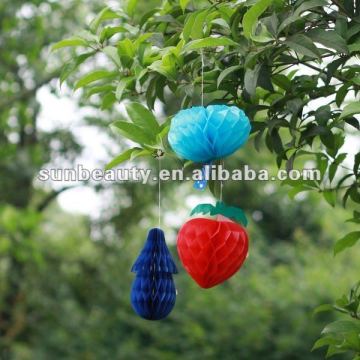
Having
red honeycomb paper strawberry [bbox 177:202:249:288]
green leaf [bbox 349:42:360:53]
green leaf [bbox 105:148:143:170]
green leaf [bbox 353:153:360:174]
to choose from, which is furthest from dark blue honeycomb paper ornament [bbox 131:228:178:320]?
green leaf [bbox 349:42:360:53]

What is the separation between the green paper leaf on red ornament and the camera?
135cm

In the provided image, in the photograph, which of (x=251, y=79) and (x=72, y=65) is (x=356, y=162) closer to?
(x=251, y=79)

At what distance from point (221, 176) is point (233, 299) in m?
4.25

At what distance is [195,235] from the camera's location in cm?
133

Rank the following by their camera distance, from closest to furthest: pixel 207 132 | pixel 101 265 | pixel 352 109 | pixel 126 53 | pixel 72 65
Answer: pixel 352 109
pixel 207 132
pixel 126 53
pixel 72 65
pixel 101 265

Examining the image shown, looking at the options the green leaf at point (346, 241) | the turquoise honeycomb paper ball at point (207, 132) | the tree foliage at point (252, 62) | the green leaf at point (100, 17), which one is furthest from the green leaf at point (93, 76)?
the green leaf at point (346, 241)

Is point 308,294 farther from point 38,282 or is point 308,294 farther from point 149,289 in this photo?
point 149,289

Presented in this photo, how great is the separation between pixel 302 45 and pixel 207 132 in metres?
0.22

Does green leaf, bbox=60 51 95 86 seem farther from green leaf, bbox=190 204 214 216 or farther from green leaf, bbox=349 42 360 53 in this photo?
green leaf, bbox=349 42 360 53

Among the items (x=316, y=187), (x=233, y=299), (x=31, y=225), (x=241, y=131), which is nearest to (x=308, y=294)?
(x=233, y=299)

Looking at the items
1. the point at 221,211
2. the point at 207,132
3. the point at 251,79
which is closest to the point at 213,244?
the point at 221,211

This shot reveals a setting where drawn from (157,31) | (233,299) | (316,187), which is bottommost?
(233,299)

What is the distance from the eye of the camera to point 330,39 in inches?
45.6

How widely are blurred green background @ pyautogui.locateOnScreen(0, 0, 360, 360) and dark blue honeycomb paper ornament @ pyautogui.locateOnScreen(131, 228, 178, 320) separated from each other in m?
2.71
